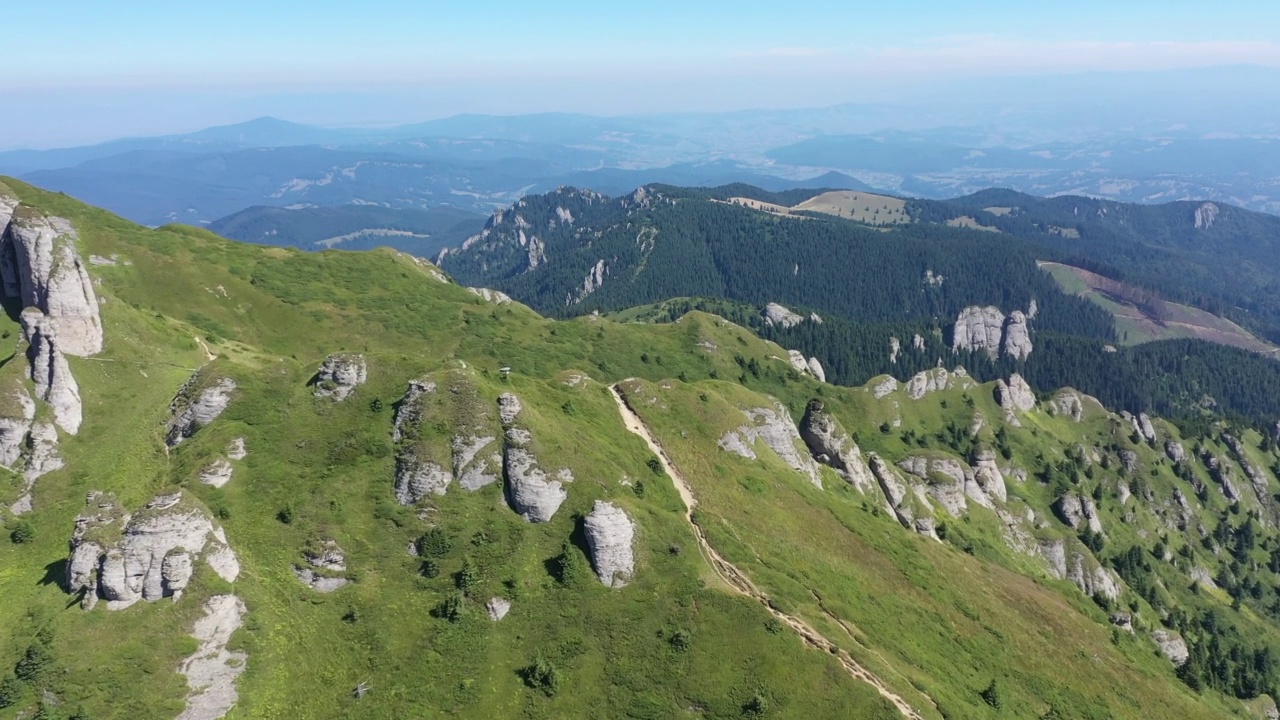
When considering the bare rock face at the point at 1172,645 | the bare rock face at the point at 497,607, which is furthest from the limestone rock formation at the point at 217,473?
the bare rock face at the point at 1172,645

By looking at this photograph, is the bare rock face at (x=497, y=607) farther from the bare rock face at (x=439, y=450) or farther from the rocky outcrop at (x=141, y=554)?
the rocky outcrop at (x=141, y=554)

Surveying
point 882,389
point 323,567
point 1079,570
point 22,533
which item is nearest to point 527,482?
point 323,567

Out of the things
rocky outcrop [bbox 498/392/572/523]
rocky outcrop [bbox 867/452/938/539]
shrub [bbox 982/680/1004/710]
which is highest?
rocky outcrop [bbox 498/392/572/523]

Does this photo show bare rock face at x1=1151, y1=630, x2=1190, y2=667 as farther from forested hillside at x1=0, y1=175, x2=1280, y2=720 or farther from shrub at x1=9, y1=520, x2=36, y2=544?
shrub at x1=9, y1=520, x2=36, y2=544

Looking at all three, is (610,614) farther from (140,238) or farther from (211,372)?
(140,238)

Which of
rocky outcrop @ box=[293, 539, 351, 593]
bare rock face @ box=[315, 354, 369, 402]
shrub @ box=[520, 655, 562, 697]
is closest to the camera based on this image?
shrub @ box=[520, 655, 562, 697]

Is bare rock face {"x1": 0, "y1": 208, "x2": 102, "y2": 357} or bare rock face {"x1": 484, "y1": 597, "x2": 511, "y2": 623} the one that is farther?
bare rock face {"x1": 0, "y1": 208, "x2": 102, "y2": 357}

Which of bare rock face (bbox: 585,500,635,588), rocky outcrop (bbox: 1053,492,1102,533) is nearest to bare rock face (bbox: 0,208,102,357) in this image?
bare rock face (bbox: 585,500,635,588)
